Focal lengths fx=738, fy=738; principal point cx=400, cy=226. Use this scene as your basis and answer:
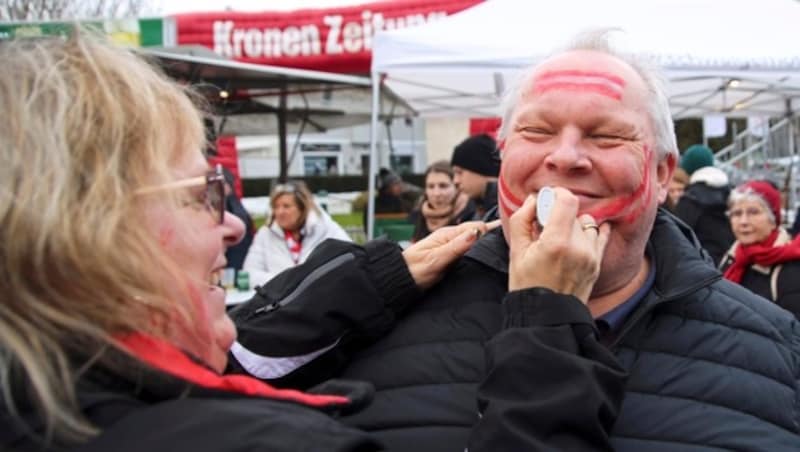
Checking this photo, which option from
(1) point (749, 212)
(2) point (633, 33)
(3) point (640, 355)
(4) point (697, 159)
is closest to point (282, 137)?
(4) point (697, 159)

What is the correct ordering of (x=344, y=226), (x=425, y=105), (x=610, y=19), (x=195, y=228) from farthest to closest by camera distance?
(x=425, y=105)
(x=344, y=226)
(x=610, y=19)
(x=195, y=228)

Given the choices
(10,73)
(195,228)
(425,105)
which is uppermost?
(10,73)

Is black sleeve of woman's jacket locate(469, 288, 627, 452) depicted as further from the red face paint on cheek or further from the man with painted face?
the red face paint on cheek

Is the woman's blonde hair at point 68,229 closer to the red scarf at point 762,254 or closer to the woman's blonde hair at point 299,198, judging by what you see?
the red scarf at point 762,254

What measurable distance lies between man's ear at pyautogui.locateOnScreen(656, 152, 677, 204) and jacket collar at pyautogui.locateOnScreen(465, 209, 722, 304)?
3.4 inches

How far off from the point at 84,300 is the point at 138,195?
0.48ft

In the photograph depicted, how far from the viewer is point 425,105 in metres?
9.51

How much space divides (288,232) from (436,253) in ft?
13.4

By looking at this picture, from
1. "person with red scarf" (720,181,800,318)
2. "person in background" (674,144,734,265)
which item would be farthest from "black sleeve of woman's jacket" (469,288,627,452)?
"person in background" (674,144,734,265)

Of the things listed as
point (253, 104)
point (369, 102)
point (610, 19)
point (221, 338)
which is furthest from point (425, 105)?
point (221, 338)

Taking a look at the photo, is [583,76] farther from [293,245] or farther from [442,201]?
[293,245]

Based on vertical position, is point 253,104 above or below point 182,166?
below

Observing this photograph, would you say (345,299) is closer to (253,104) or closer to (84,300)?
(84,300)

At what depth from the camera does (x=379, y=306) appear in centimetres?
156
